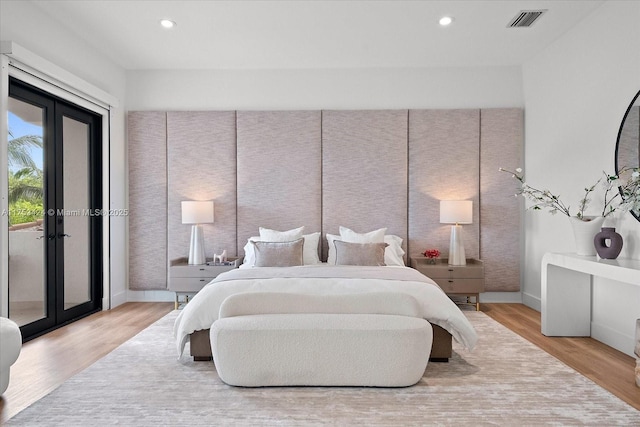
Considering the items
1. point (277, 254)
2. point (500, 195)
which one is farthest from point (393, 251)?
point (500, 195)

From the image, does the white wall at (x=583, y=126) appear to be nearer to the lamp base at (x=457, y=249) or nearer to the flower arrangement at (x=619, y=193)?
the flower arrangement at (x=619, y=193)

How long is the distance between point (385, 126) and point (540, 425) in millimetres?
3913

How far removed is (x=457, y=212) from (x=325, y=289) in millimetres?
2406

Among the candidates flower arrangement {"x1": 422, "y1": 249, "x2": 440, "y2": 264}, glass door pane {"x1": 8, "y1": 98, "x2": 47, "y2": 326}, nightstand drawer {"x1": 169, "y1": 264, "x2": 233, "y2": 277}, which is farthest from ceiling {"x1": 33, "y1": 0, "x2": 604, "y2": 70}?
nightstand drawer {"x1": 169, "y1": 264, "x2": 233, "y2": 277}

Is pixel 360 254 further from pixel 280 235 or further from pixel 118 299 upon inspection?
pixel 118 299

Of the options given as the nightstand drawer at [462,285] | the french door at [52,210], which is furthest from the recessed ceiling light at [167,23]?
the nightstand drawer at [462,285]

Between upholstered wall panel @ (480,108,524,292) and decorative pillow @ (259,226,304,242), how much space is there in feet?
7.39

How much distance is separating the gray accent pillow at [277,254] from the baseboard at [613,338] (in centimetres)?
281

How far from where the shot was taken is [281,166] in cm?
563

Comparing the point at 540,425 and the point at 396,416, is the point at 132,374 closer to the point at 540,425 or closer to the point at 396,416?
the point at 396,416

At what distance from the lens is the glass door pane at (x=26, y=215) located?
387 centimetres

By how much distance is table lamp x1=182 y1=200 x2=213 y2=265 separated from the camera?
535 centimetres

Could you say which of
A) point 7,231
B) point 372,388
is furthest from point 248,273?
point 7,231

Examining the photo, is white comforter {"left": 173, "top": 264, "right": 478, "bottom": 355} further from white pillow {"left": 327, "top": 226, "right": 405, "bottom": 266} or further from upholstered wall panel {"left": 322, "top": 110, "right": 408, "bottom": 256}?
upholstered wall panel {"left": 322, "top": 110, "right": 408, "bottom": 256}
